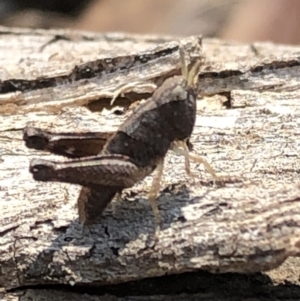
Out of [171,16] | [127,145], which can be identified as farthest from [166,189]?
[171,16]

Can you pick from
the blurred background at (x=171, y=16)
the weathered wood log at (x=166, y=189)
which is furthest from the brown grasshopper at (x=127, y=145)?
the blurred background at (x=171, y=16)

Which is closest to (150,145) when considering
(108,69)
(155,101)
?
(155,101)

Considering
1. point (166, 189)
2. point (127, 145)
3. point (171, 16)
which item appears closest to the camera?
point (127, 145)

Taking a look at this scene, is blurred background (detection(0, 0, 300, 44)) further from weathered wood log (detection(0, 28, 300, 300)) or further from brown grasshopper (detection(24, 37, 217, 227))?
brown grasshopper (detection(24, 37, 217, 227))

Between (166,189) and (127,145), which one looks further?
(166,189)

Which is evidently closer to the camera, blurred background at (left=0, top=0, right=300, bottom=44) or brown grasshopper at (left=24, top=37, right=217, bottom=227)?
brown grasshopper at (left=24, top=37, right=217, bottom=227)

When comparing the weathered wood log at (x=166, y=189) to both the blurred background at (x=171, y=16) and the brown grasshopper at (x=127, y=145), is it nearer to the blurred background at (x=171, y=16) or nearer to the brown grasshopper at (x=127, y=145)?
the brown grasshopper at (x=127, y=145)

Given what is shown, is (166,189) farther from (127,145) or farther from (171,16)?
(171,16)

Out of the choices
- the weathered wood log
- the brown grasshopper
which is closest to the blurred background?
the weathered wood log
